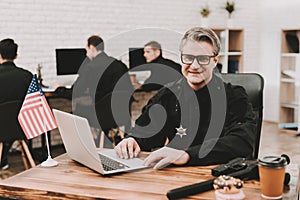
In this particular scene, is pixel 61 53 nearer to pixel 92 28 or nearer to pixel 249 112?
pixel 92 28

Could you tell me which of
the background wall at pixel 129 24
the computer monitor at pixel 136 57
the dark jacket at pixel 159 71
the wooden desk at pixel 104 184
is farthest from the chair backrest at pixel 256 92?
the computer monitor at pixel 136 57

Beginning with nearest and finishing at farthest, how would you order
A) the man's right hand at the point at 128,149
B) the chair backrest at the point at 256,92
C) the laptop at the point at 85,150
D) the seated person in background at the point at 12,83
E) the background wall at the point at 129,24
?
Answer: the laptop at the point at 85,150, the man's right hand at the point at 128,149, the chair backrest at the point at 256,92, the seated person in background at the point at 12,83, the background wall at the point at 129,24

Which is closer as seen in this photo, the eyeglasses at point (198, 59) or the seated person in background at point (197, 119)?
the seated person in background at point (197, 119)

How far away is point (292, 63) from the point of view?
24.4 feet

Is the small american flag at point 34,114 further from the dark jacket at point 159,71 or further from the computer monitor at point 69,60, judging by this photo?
the dark jacket at point 159,71

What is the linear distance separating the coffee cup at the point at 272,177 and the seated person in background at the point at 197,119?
0.44m

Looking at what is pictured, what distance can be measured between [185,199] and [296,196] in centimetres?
40

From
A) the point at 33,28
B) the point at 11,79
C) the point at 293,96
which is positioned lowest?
the point at 293,96

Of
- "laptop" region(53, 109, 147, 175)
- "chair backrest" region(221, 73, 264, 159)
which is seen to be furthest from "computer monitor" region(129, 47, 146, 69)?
"laptop" region(53, 109, 147, 175)

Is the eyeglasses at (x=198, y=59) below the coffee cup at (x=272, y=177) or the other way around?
the other way around

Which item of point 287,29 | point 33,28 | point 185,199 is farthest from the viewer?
point 287,29

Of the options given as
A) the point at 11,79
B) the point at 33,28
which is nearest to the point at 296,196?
the point at 11,79

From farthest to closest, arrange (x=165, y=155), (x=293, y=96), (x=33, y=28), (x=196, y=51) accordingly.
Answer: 1. (x=293, y=96)
2. (x=33, y=28)
3. (x=196, y=51)
4. (x=165, y=155)

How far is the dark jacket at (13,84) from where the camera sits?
4668 millimetres
